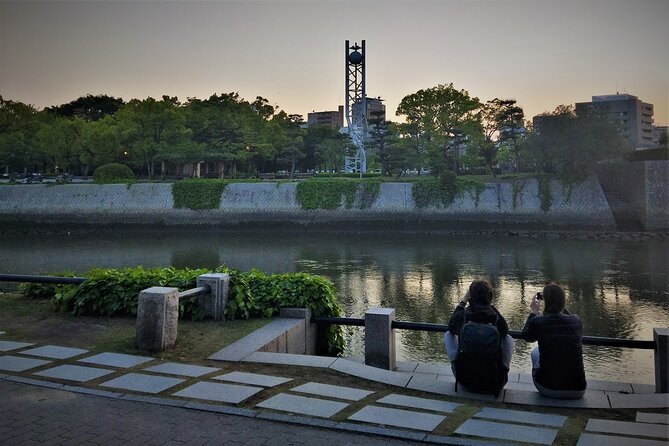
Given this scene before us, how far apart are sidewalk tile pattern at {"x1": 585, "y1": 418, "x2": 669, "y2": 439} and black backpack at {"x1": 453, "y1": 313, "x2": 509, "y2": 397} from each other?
935 millimetres

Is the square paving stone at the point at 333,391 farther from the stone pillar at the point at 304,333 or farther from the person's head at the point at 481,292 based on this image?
the stone pillar at the point at 304,333

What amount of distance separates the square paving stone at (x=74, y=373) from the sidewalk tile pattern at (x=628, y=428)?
4922mm

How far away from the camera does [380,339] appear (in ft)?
23.5

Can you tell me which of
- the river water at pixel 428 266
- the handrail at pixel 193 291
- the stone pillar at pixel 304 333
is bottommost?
the river water at pixel 428 266

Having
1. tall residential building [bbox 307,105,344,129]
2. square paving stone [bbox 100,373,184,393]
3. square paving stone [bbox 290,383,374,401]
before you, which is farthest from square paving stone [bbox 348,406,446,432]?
tall residential building [bbox 307,105,344,129]

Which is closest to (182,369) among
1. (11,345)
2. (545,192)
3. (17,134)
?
(11,345)

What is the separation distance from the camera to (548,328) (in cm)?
526

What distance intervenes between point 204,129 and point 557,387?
51753 mm

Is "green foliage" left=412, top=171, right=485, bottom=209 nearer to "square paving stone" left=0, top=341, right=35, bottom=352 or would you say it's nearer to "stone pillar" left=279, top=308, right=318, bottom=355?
"stone pillar" left=279, top=308, right=318, bottom=355

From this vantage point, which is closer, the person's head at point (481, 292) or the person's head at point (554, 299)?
the person's head at point (554, 299)

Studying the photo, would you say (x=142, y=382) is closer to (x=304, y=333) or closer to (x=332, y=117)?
(x=304, y=333)

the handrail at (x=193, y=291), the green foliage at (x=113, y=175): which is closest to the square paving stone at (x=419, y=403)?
the handrail at (x=193, y=291)

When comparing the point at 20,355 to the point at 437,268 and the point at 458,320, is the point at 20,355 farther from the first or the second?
the point at 437,268

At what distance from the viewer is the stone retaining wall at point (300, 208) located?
37.8 m
